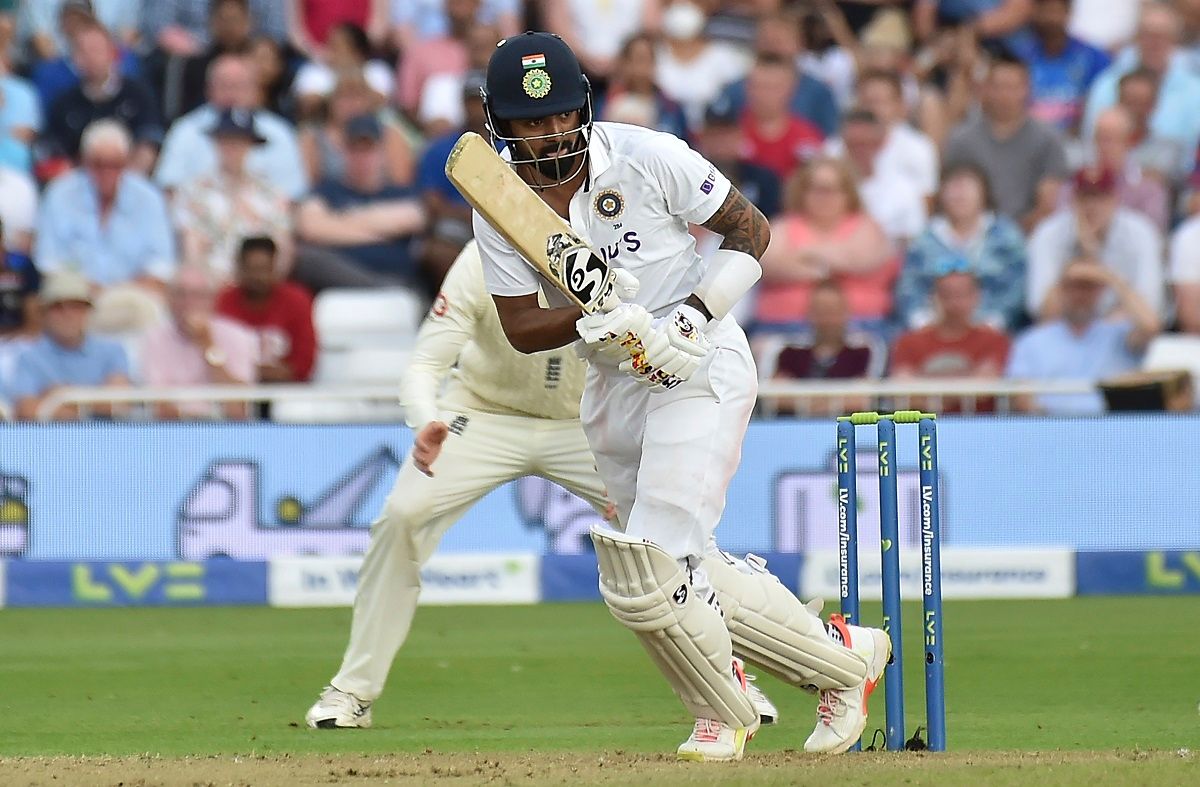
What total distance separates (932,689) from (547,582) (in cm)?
459

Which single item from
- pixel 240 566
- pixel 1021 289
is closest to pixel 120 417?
pixel 240 566

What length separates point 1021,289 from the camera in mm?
10453

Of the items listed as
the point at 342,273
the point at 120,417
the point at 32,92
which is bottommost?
the point at 120,417

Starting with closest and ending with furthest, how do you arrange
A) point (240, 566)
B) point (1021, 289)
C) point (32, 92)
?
point (240, 566) → point (1021, 289) → point (32, 92)

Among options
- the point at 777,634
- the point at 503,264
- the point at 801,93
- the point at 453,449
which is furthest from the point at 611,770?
the point at 801,93

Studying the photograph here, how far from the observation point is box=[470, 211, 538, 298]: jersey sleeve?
4.48 metres

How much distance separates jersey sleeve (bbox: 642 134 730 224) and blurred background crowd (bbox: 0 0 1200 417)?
5142mm

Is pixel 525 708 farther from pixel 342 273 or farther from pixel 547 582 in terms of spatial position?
pixel 342 273

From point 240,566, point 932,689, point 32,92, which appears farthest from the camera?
point 32,92

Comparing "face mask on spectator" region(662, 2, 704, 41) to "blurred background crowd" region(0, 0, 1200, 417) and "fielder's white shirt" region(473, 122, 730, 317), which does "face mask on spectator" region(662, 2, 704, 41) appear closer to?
"blurred background crowd" region(0, 0, 1200, 417)

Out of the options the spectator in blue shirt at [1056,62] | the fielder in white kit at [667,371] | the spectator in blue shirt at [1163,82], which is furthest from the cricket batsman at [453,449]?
the spectator in blue shirt at [1056,62]

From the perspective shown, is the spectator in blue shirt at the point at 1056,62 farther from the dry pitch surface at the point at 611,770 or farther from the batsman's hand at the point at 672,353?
the batsman's hand at the point at 672,353

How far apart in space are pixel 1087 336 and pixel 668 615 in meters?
6.20

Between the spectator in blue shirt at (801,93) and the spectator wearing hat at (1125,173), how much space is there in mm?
1460
